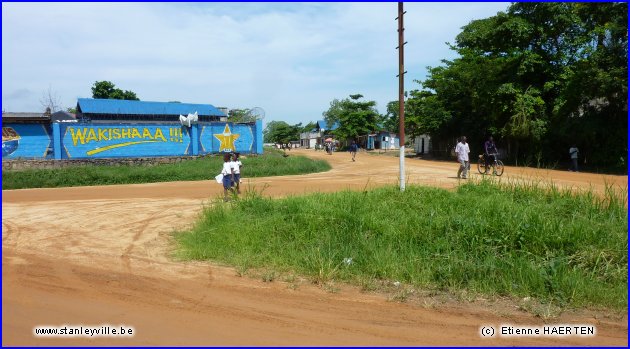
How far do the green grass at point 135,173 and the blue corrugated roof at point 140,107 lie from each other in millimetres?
15350

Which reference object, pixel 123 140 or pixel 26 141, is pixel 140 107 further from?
pixel 26 141

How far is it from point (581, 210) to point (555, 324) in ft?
13.4

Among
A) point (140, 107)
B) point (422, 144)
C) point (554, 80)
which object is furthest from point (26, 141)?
point (422, 144)

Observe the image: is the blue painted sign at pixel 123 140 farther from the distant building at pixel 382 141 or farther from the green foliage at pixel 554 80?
the distant building at pixel 382 141

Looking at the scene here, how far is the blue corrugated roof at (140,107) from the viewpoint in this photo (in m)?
35.7

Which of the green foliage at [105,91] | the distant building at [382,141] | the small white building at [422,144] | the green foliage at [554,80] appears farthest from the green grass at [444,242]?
the distant building at [382,141]

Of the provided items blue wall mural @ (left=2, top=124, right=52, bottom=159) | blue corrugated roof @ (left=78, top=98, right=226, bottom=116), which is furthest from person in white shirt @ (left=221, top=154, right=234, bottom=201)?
blue corrugated roof @ (left=78, top=98, right=226, bottom=116)

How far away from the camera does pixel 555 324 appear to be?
175 inches

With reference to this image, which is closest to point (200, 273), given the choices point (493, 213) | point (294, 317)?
point (294, 317)

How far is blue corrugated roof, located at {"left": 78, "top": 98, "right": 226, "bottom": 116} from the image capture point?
3572cm

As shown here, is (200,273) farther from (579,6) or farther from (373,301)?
(579,6)

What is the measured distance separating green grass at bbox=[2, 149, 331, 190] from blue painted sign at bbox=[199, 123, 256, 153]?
6.99 feet

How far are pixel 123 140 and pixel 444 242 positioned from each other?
21.2 m

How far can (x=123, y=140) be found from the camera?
24.0 metres
